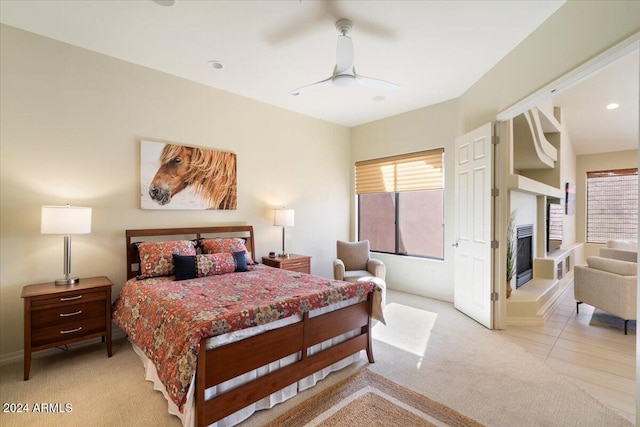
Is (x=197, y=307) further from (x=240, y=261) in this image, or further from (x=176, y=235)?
(x=176, y=235)

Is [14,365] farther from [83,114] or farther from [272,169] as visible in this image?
[272,169]

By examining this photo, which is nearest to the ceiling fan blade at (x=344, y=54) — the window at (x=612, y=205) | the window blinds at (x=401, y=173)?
the window blinds at (x=401, y=173)

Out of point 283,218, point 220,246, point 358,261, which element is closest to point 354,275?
point 358,261

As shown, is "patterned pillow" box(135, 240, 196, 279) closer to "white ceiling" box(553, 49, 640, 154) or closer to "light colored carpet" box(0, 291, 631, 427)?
"light colored carpet" box(0, 291, 631, 427)

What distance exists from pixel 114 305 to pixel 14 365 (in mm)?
881

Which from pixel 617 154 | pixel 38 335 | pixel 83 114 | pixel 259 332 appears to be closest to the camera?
pixel 259 332

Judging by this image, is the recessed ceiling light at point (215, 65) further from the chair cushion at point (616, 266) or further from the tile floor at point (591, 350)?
the chair cushion at point (616, 266)

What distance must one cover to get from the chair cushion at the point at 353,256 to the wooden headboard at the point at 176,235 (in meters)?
1.43

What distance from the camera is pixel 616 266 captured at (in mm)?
3641

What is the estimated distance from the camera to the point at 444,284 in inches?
192

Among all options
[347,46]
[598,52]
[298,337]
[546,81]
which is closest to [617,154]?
[546,81]

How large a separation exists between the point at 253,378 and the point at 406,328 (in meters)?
2.24

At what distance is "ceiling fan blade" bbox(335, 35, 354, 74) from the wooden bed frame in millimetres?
2176

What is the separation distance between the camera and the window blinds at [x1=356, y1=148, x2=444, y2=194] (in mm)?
5008
